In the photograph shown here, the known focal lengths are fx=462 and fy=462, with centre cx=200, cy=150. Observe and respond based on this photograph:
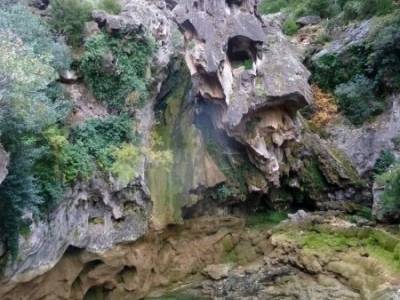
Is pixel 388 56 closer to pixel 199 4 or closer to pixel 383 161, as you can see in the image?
pixel 383 161

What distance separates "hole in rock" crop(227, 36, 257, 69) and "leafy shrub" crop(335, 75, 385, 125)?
6.02 meters

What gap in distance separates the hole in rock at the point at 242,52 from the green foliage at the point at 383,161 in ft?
20.7

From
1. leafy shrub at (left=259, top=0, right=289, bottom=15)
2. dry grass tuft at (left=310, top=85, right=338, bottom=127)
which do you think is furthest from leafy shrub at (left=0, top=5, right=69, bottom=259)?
leafy shrub at (left=259, top=0, right=289, bottom=15)

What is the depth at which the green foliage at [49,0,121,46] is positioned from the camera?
12008mm

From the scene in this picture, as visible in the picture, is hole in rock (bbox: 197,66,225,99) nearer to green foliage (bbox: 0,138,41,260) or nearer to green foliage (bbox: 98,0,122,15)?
green foliage (bbox: 98,0,122,15)

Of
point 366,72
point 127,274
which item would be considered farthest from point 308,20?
point 127,274

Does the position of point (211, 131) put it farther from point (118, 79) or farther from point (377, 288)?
point (377, 288)

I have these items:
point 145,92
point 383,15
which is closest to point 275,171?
point 145,92

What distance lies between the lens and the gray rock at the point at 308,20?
27109mm

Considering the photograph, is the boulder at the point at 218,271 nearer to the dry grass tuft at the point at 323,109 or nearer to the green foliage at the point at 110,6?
the green foliage at the point at 110,6

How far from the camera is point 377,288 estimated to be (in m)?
10.8

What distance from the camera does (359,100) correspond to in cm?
1978

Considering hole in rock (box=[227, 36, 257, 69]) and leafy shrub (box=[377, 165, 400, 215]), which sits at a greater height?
hole in rock (box=[227, 36, 257, 69])

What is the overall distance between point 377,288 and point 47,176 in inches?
310
